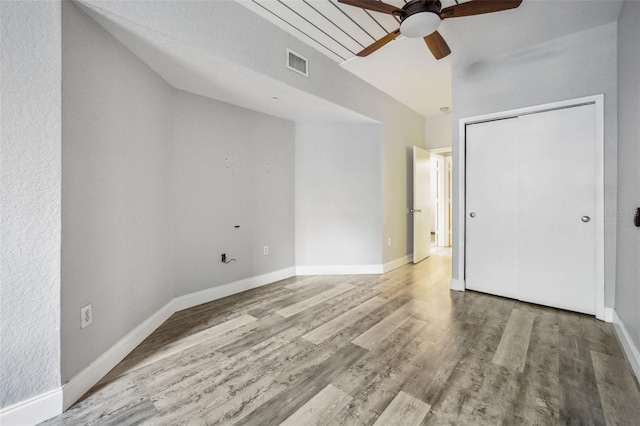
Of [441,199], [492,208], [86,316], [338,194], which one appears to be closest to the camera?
[86,316]

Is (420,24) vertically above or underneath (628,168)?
above

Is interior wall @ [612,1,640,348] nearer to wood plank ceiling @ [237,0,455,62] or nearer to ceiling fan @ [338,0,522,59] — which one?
ceiling fan @ [338,0,522,59]

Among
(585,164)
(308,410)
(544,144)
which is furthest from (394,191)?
(308,410)

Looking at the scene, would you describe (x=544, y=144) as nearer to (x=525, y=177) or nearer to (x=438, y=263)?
(x=525, y=177)

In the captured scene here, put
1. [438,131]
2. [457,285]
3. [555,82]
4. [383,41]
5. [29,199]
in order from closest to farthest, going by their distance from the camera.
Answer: [29,199] < [383,41] < [555,82] < [457,285] < [438,131]

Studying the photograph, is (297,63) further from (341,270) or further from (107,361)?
(107,361)

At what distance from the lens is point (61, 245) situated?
4.48 ft

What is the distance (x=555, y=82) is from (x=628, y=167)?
1097 mm

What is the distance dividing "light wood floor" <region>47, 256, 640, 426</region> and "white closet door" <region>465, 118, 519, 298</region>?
0.36 m

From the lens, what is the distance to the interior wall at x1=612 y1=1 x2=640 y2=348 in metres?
1.75

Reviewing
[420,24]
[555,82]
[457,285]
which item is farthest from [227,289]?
[555,82]

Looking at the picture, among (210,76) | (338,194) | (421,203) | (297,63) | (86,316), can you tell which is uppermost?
(297,63)

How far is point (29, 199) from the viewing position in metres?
1.28

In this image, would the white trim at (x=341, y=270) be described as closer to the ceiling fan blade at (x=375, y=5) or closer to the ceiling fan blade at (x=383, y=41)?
the ceiling fan blade at (x=383, y=41)
